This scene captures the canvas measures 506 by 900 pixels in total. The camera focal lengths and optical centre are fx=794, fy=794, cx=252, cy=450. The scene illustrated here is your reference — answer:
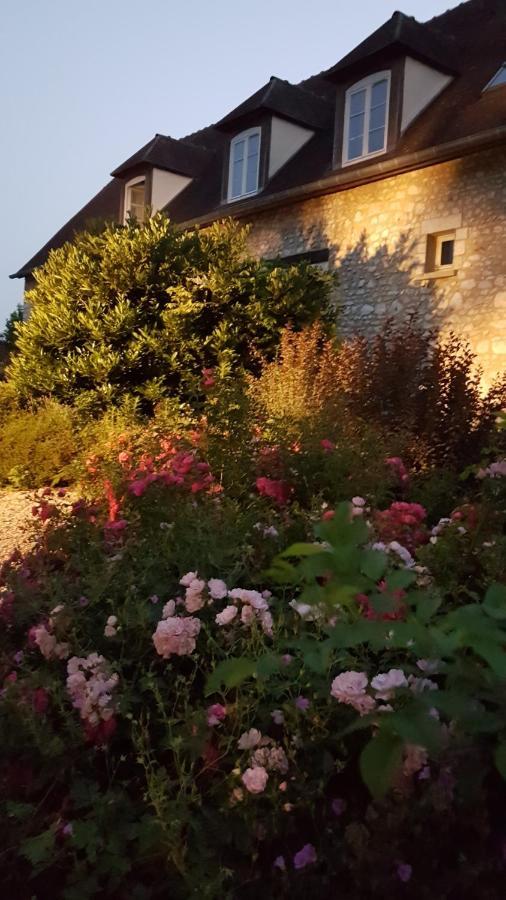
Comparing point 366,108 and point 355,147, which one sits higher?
point 366,108

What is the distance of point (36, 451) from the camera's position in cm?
781

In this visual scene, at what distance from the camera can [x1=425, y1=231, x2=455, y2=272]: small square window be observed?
1067cm

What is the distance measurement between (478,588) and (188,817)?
1579 millimetres

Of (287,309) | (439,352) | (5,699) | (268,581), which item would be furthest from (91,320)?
(5,699)

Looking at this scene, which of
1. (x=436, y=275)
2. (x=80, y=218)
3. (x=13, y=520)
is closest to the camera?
(x=13, y=520)

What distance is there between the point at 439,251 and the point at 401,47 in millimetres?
2834

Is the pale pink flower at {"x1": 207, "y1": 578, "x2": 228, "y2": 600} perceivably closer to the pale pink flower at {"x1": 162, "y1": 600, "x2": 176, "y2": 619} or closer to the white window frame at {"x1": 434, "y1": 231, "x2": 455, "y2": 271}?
the pale pink flower at {"x1": 162, "y1": 600, "x2": 176, "y2": 619}

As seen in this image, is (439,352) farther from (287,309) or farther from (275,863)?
(275,863)

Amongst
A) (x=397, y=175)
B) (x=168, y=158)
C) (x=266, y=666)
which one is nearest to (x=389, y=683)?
(x=266, y=666)

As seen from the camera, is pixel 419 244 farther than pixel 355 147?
No

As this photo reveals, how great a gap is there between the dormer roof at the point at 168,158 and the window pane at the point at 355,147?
5.24 meters

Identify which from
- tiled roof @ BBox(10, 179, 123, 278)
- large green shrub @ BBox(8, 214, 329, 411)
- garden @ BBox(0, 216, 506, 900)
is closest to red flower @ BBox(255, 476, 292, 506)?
garden @ BBox(0, 216, 506, 900)

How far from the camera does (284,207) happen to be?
1277 centimetres

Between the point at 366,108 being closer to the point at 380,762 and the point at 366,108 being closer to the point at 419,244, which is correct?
the point at 419,244
